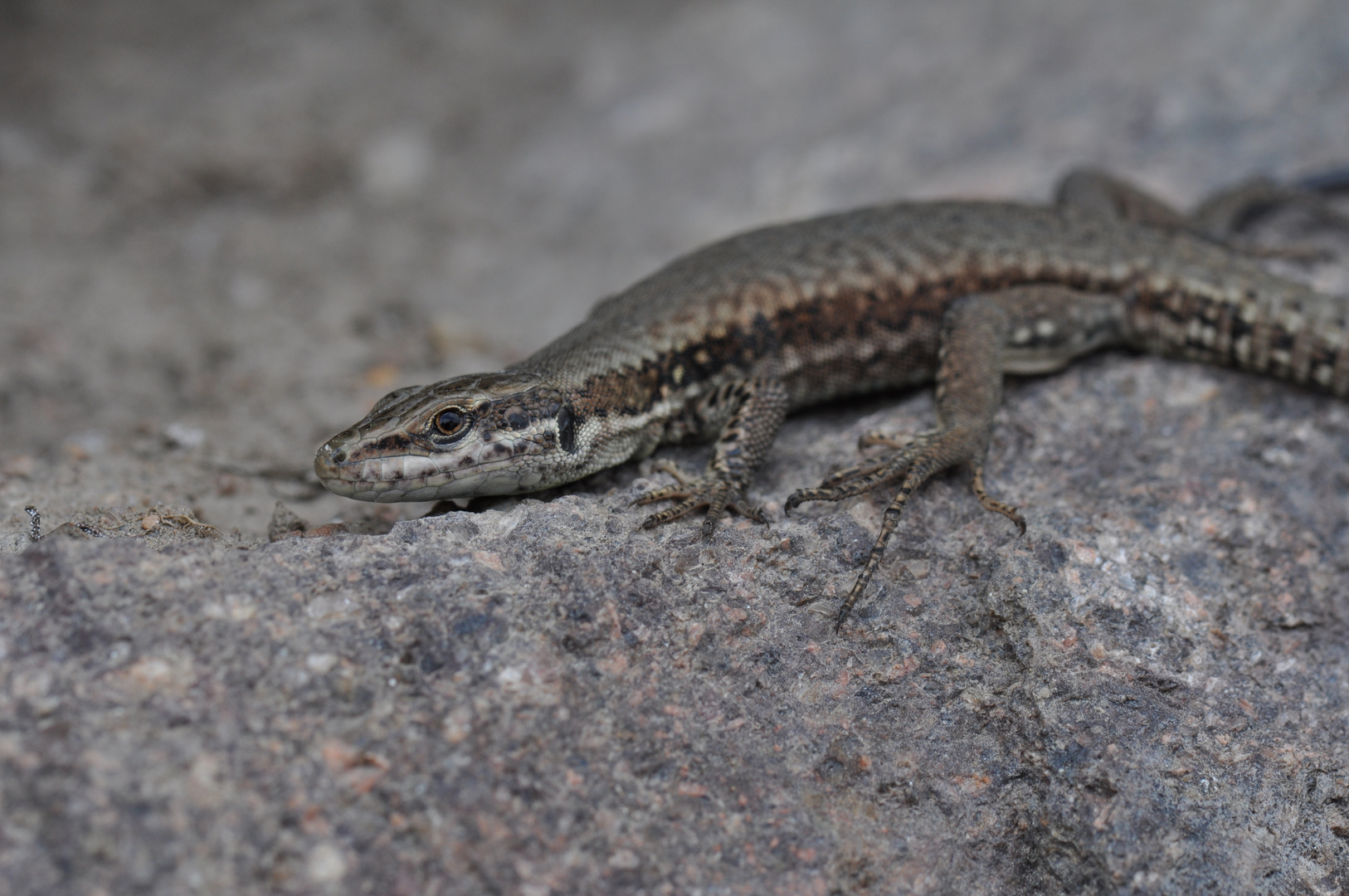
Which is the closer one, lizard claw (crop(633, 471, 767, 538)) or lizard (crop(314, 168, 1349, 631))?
lizard claw (crop(633, 471, 767, 538))

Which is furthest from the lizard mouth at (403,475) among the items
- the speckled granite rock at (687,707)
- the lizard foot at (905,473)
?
the lizard foot at (905,473)

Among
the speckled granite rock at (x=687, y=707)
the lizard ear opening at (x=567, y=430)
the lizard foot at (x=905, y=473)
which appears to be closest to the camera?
the speckled granite rock at (x=687, y=707)

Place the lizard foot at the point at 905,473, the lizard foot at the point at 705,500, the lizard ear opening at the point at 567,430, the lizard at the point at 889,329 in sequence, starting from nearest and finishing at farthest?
1. the lizard foot at the point at 705,500
2. the lizard foot at the point at 905,473
3. the lizard ear opening at the point at 567,430
4. the lizard at the point at 889,329

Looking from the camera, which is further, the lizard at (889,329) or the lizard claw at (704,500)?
the lizard at (889,329)

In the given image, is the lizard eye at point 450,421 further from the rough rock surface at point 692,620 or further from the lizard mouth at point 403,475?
the rough rock surface at point 692,620

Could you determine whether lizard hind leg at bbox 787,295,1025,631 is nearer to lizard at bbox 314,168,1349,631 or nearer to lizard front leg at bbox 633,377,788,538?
lizard at bbox 314,168,1349,631

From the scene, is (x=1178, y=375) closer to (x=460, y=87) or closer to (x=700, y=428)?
(x=700, y=428)

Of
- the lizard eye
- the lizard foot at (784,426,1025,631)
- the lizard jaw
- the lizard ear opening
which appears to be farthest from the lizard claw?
the lizard eye

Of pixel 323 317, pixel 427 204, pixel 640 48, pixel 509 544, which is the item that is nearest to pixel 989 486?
pixel 509 544

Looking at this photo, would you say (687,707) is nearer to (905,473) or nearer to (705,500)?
(705,500)
